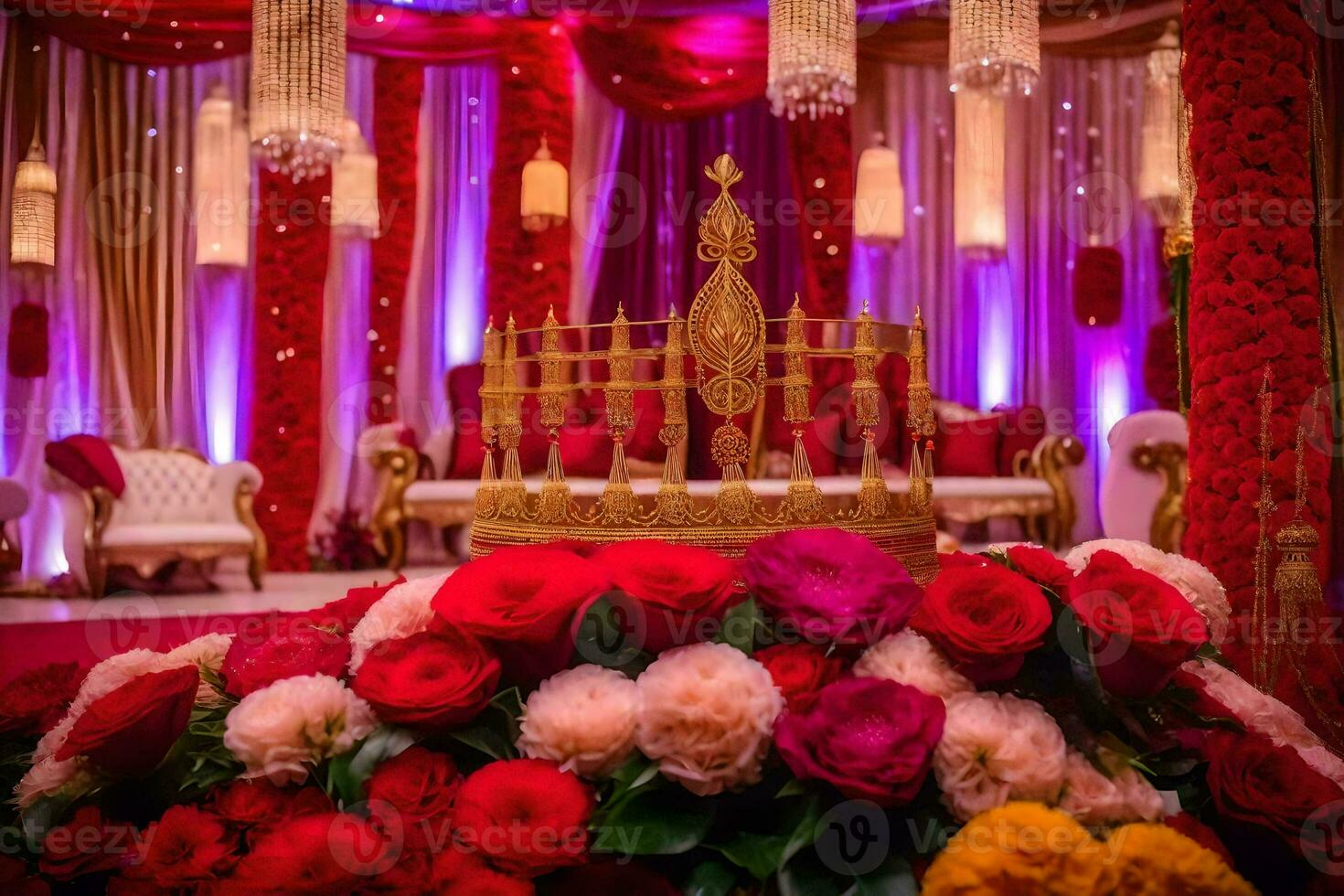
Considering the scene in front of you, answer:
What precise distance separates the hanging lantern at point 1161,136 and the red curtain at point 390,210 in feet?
15.6

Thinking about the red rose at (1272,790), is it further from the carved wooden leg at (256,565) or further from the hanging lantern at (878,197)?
the hanging lantern at (878,197)

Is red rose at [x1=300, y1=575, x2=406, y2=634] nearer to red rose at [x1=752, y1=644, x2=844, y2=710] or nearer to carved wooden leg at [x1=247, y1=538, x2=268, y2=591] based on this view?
red rose at [x1=752, y1=644, x2=844, y2=710]

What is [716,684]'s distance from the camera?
75 centimetres

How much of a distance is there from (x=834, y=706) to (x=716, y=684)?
0.09 metres

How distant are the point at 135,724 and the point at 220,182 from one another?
6530 mm

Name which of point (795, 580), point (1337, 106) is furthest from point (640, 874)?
point (1337, 106)

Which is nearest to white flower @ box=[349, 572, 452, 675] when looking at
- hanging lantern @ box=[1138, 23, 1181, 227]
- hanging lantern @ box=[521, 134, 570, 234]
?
hanging lantern @ box=[521, 134, 570, 234]

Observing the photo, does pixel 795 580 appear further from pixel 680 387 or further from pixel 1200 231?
pixel 1200 231

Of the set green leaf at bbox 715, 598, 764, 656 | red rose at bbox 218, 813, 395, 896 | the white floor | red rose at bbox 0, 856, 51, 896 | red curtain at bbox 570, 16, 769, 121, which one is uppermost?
red curtain at bbox 570, 16, 769, 121

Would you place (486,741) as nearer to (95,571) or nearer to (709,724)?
(709,724)

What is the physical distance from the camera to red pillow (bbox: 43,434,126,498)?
17.7 feet

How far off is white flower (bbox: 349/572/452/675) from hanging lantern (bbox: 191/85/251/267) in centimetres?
621

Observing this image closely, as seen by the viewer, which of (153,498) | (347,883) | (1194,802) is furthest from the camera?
(153,498)

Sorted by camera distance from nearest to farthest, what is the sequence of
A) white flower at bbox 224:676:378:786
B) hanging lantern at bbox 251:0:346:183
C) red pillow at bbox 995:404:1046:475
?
1. white flower at bbox 224:676:378:786
2. hanging lantern at bbox 251:0:346:183
3. red pillow at bbox 995:404:1046:475
